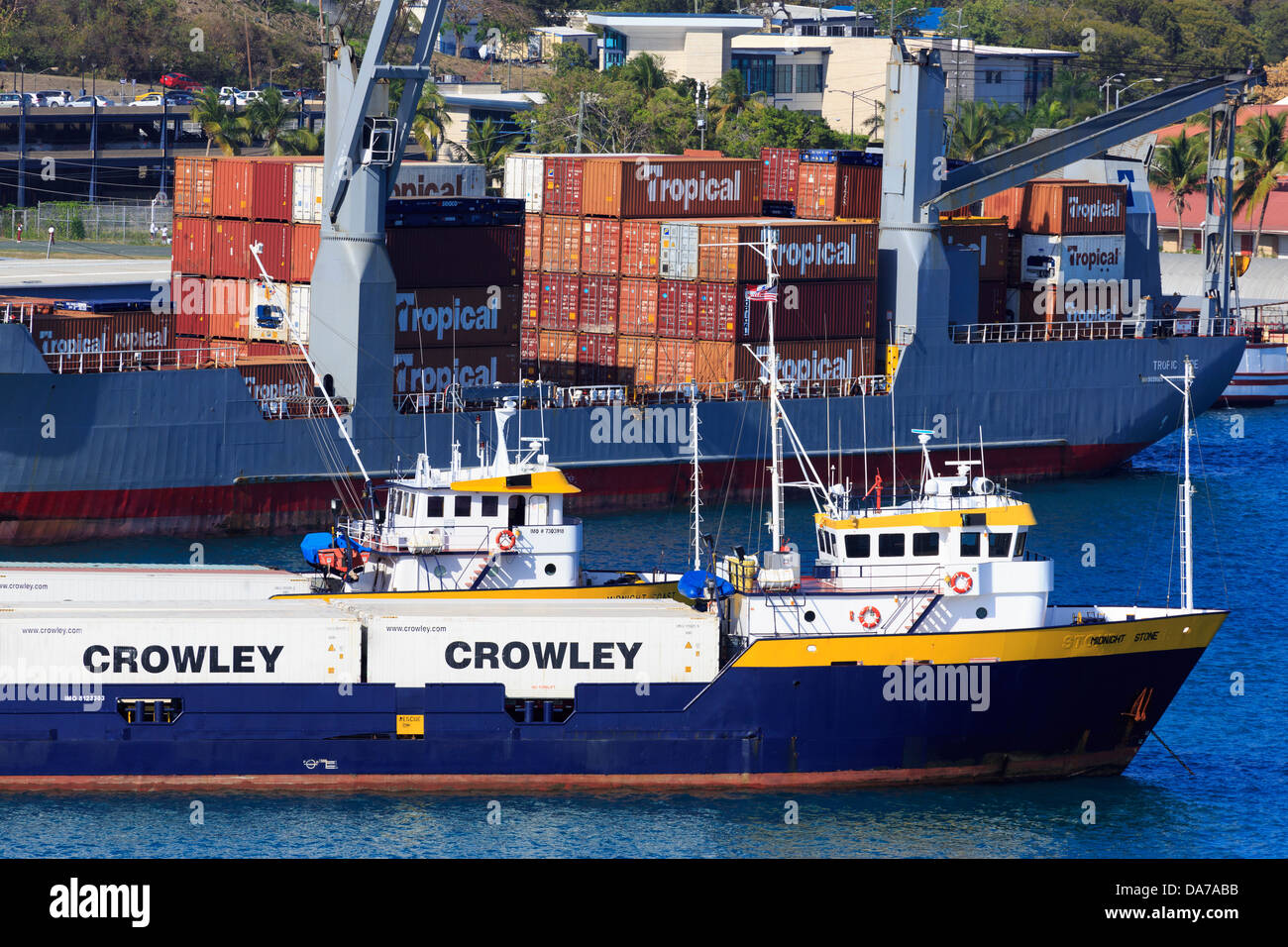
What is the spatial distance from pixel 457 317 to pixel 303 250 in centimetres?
532

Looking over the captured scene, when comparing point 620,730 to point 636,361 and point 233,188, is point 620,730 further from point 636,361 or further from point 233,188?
point 233,188

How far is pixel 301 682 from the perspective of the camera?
32812mm

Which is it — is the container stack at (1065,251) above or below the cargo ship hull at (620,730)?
above

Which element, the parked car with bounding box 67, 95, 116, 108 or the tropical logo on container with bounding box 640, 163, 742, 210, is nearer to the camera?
the tropical logo on container with bounding box 640, 163, 742, 210

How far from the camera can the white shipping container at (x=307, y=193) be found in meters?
59.0

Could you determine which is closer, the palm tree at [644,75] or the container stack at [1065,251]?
the container stack at [1065,251]

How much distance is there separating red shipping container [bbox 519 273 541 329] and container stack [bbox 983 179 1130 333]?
61.1 ft

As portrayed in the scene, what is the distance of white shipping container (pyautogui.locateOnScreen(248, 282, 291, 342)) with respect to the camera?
193 ft

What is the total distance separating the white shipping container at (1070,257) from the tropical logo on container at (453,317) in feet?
74.8

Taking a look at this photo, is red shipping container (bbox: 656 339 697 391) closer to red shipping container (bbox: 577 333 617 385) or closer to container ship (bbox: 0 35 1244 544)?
container ship (bbox: 0 35 1244 544)

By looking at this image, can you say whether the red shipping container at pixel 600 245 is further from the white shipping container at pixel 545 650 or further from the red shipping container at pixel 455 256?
the white shipping container at pixel 545 650

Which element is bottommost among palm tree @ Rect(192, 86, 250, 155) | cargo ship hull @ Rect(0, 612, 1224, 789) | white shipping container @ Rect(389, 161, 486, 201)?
cargo ship hull @ Rect(0, 612, 1224, 789)

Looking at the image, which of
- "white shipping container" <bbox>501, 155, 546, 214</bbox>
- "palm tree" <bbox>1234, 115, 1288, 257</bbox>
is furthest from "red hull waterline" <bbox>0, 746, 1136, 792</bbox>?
Result: "palm tree" <bbox>1234, 115, 1288, 257</bbox>

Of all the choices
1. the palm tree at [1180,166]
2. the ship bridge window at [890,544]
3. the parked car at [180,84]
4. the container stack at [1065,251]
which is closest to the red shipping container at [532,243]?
the container stack at [1065,251]
